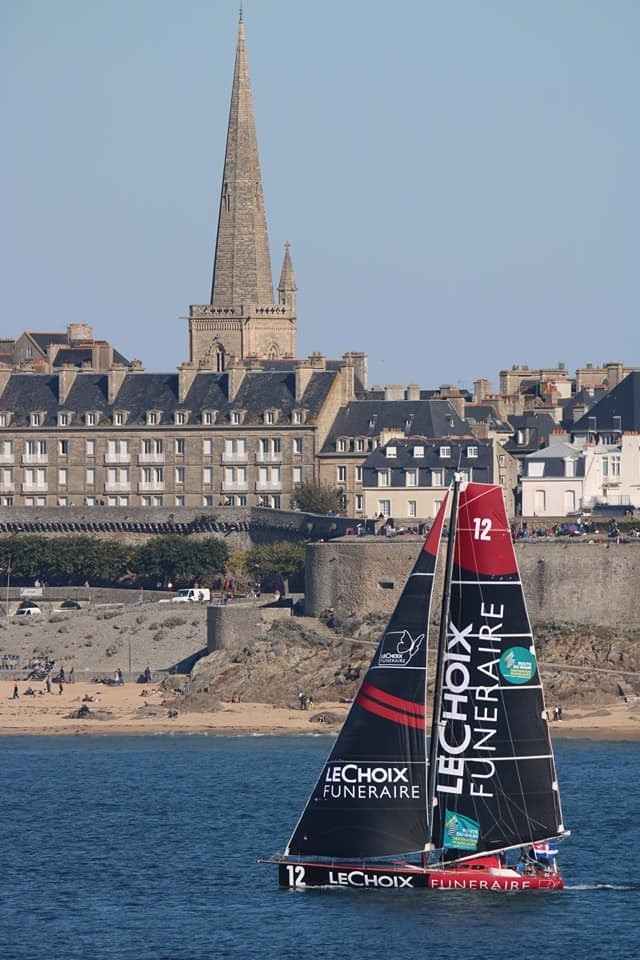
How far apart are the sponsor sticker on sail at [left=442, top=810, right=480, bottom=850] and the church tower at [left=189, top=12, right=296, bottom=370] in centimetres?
7973

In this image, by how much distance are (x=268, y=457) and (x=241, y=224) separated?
90.7ft

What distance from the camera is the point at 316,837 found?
1975 inches

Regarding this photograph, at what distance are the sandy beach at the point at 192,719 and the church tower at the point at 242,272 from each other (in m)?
48.0

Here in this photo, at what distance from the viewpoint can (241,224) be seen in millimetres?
130125

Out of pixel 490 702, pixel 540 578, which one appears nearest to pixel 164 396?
pixel 540 578

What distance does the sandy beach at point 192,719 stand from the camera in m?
76.8

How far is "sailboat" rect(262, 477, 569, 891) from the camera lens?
48.6 meters


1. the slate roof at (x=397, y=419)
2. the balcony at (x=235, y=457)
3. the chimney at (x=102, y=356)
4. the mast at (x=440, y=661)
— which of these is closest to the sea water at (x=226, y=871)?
the mast at (x=440, y=661)

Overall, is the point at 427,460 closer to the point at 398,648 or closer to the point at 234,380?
the point at 234,380

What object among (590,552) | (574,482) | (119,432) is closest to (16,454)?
(119,432)

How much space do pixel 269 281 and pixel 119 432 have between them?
2624 cm

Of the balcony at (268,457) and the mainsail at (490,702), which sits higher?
the balcony at (268,457)

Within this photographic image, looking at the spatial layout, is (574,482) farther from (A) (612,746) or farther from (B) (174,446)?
(A) (612,746)

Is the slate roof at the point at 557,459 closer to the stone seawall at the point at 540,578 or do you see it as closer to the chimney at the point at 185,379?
the stone seawall at the point at 540,578
